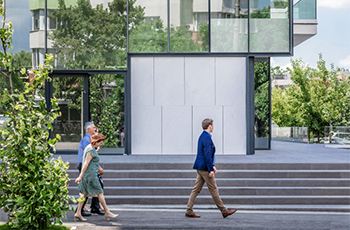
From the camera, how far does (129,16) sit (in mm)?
13953

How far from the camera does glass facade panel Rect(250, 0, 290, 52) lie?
13.8 m

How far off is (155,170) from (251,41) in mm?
6527

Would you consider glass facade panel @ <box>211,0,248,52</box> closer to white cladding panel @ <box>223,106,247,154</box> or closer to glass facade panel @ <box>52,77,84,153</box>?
white cladding panel @ <box>223,106,247,154</box>

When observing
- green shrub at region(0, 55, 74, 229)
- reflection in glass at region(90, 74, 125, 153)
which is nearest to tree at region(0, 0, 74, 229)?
green shrub at region(0, 55, 74, 229)

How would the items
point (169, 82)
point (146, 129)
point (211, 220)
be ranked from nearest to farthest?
point (211, 220), point (146, 129), point (169, 82)

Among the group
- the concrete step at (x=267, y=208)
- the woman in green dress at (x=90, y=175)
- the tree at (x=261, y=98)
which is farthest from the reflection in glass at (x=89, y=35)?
the woman in green dress at (x=90, y=175)

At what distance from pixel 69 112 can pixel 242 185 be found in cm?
754

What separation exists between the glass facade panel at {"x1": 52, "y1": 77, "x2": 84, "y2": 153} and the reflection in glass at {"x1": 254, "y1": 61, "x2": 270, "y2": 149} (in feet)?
24.0

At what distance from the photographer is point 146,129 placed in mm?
13586

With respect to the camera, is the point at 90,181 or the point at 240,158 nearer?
the point at 90,181

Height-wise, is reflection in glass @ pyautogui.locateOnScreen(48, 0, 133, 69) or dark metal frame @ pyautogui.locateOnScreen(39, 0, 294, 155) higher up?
reflection in glass @ pyautogui.locateOnScreen(48, 0, 133, 69)

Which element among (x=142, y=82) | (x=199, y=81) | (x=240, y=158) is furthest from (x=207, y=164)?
(x=142, y=82)

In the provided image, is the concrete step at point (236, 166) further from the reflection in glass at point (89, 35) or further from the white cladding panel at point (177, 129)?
the reflection in glass at point (89, 35)

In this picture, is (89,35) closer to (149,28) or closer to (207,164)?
(149,28)
